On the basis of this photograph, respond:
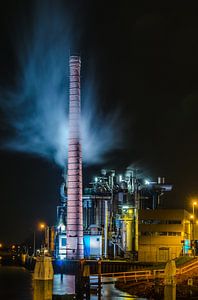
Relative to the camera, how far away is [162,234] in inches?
3824

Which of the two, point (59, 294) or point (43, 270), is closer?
point (43, 270)

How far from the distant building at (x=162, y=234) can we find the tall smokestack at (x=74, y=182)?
10712 mm

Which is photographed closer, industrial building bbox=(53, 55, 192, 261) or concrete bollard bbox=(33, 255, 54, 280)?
concrete bollard bbox=(33, 255, 54, 280)

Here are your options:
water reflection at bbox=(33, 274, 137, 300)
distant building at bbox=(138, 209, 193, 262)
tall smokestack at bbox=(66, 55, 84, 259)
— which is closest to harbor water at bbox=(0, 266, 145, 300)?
→ water reflection at bbox=(33, 274, 137, 300)

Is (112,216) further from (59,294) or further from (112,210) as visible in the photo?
(59,294)

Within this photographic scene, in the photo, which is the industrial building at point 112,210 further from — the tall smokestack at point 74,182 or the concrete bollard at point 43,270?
the concrete bollard at point 43,270

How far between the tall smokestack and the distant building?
1071 cm

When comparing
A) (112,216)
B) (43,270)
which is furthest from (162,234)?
Answer: (43,270)

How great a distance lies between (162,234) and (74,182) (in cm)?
1673

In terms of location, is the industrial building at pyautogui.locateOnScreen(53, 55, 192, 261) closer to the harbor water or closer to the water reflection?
the harbor water

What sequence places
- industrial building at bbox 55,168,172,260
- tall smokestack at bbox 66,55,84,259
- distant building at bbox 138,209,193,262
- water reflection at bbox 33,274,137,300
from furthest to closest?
industrial building at bbox 55,168,172,260
tall smokestack at bbox 66,55,84,259
distant building at bbox 138,209,193,262
water reflection at bbox 33,274,137,300

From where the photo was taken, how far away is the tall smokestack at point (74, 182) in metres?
102

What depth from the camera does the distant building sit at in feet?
316

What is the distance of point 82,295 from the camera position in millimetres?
41219
